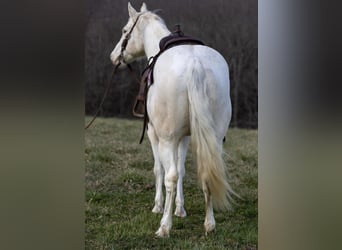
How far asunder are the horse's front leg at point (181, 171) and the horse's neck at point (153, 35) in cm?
59

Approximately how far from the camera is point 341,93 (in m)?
1.97

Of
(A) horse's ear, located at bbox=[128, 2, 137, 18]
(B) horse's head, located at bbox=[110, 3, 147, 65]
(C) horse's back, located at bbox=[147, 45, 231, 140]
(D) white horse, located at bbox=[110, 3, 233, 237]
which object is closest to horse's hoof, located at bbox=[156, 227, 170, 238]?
(D) white horse, located at bbox=[110, 3, 233, 237]

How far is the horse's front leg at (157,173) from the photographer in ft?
7.51

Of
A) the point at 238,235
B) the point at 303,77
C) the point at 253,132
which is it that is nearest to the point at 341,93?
the point at 303,77

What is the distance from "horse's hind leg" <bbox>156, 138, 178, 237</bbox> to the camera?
2.18m

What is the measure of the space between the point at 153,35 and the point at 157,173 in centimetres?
80

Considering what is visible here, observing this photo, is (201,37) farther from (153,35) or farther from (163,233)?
(163,233)

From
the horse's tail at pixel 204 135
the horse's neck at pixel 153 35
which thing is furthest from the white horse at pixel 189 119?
the horse's neck at pixel 153 35

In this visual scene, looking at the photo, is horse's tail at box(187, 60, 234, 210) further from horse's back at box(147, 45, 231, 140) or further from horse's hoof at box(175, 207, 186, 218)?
horse's hoof at box(175, 207, 186, 218)

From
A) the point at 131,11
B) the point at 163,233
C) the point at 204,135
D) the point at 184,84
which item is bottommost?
the point at 163,233

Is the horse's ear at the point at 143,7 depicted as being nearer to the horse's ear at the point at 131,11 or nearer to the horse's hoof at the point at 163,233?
the horse's ear at the point at 131,11

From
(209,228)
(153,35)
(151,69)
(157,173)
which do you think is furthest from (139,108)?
(209,228)

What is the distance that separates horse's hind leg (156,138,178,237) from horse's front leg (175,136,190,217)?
90 mm

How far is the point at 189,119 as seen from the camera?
7.08 ft
